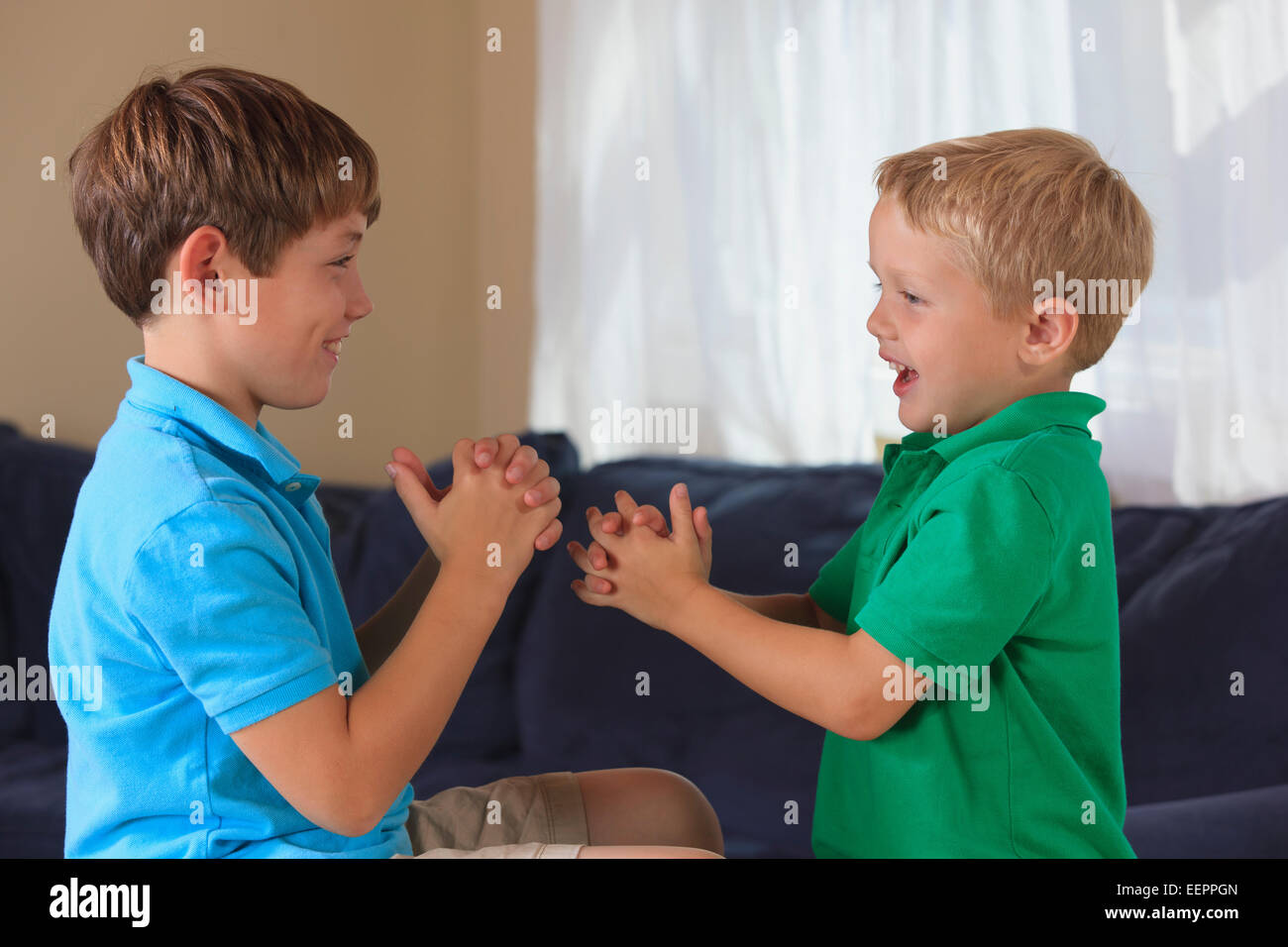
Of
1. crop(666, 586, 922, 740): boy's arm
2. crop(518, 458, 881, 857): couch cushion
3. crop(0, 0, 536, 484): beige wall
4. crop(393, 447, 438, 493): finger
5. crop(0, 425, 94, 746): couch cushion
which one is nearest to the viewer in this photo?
crop(666, 586, 922, 740): boy's arm

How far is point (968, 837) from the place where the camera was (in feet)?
2.89

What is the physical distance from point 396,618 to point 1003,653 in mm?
542

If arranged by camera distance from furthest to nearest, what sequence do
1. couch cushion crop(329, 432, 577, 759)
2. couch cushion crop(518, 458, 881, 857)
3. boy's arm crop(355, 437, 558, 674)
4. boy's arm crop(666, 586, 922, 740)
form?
couch cushion crop(329, 432, 577, 759), couch cushion crop(518, 458, 881, 857), boy's arm crop(355, 437, 558, 674), boy's arm crop(666, 586, 922, 740)

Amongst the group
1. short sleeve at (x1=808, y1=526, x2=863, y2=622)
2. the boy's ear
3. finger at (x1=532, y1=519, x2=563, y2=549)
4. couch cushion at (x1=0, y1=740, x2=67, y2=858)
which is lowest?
couch cushion at (x1=0, y1=740, x2=67, y2=858)

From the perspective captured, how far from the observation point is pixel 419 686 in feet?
2.66

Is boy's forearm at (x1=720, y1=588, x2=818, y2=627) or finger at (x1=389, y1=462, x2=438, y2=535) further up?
finger at (x1=389, y1=462, x2=438, y2=535)

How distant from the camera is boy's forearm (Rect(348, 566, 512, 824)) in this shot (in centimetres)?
78

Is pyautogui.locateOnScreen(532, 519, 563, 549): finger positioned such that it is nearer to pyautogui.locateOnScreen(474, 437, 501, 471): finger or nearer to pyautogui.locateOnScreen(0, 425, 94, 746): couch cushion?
pyautogui.locateOnScreen(474, 437, 501, 471): finger

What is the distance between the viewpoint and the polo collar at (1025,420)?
909 mm

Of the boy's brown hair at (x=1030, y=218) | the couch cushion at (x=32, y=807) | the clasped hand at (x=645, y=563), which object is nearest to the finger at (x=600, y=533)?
the clasped hand at (x=645, y=563)

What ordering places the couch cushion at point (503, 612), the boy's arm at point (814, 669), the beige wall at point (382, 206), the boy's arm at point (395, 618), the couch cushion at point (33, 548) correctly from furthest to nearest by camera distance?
the beige wall at point (382, 206) → the couch cushion at point (33, 548) → the couch cushion at point (503, 612) → the boy's arm at point (395, 618) → the boy's arm at point (814, 669)

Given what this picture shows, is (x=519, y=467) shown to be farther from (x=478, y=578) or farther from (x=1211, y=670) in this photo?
(x=1211, y=670)

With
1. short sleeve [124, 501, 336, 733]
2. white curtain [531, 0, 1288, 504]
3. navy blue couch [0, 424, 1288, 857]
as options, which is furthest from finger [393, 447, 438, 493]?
white curtain [531, 0, 1288, 504]
